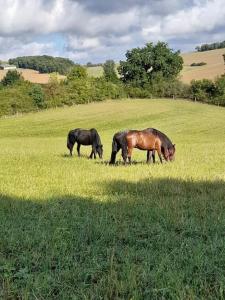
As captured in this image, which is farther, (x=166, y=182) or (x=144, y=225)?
(x=166, y=182)

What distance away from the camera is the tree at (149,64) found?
112375mm

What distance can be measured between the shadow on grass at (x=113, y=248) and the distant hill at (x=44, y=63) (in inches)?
6499

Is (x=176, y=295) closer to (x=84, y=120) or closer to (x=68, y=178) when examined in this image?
(x=68, y=178)

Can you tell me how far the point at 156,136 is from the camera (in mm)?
19891

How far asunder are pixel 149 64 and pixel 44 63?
78703mm

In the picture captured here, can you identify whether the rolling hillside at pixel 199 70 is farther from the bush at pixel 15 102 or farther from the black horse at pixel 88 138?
the black horse at pixel 88 138

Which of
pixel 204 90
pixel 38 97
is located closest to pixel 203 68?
pixel 204 90

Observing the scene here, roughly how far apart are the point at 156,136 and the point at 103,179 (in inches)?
260

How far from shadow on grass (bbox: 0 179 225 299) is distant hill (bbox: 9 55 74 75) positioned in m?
165

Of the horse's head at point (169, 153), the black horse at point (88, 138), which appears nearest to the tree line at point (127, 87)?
the black horse at point (88, 138)

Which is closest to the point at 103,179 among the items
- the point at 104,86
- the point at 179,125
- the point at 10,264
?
the point at 10,264

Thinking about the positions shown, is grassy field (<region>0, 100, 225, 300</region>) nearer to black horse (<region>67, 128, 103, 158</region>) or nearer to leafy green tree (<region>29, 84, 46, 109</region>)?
black horse (<region>67, 128, 103, 158</region>)

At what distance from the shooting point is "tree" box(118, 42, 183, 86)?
112 meters

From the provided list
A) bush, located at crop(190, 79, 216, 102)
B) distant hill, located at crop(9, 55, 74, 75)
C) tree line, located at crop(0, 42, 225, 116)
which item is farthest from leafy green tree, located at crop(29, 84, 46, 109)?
distant hill, located at crop(9, 55, 74, 75)
